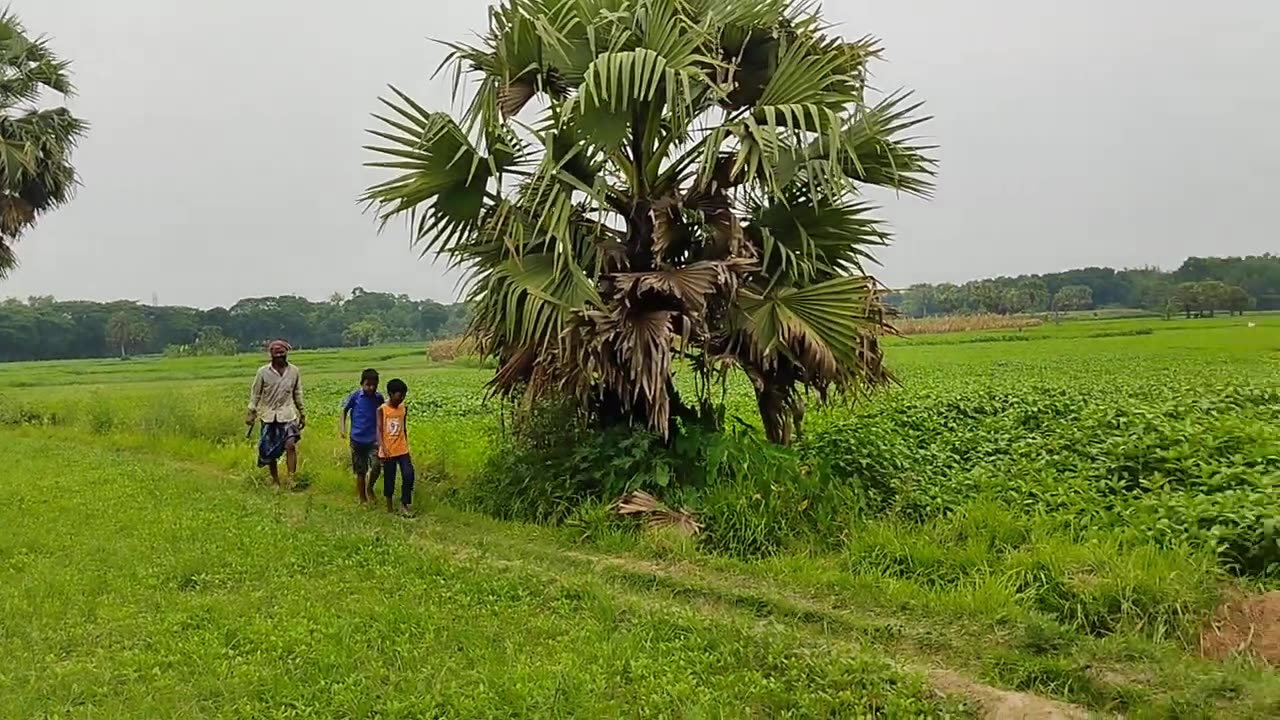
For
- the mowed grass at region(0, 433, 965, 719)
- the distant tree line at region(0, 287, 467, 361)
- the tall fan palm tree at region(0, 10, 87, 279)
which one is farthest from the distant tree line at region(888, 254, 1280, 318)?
the mowed grass at region(0, 433, 965, 719)

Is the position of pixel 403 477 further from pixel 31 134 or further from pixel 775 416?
pixel 31 134

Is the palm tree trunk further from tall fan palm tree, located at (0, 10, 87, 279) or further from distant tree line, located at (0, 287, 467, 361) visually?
distant tree line, located at (0, 287, 467, 361)

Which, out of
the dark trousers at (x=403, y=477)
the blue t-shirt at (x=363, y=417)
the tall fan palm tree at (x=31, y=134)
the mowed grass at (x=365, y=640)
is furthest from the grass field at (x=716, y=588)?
the tall fan palm tree at (x=31, y=134)

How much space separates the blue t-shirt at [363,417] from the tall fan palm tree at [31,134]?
9.78m

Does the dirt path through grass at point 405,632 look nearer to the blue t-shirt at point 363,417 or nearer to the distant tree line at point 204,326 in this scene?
the blue t-shirt at point 363,417

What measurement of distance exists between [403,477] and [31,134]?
11.4 metres

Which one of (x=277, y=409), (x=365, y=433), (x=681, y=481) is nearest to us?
(x=681, y=481)

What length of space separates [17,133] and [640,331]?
42.5 ft

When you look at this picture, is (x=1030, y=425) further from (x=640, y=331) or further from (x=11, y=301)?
(x=11, y=301)

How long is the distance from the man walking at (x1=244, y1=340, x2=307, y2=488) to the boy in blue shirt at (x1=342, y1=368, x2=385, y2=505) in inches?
44.6

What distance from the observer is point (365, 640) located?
4.29 metres

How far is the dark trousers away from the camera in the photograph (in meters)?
7.31

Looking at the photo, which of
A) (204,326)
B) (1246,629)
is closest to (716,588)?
(1246,629)

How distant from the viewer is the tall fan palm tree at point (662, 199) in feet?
21.0
